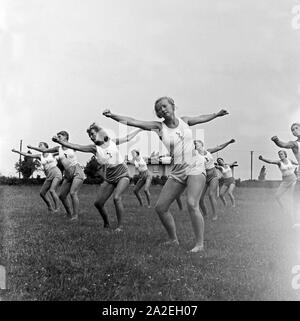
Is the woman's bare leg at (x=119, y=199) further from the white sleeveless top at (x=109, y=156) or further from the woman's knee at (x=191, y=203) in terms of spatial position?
the woman's knee at (x=191, y=203)

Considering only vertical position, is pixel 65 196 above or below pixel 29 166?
below

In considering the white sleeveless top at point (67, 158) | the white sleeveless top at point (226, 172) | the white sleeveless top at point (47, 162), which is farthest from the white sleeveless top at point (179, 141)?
the white sleeveless top at point (226, 172)

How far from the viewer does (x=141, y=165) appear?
523 inches

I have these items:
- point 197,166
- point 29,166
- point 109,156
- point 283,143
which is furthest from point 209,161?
point 197,166

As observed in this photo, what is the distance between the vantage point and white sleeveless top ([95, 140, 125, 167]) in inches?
314

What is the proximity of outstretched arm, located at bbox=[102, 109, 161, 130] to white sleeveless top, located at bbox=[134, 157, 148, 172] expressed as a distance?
279 inches

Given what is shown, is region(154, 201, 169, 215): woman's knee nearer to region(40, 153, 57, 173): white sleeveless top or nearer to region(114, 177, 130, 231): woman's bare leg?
region(114, 177, 130, 231): woman's bare leg

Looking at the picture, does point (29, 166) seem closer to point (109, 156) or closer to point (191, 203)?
point (109, 156)

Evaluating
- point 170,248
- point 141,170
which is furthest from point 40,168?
point 170,248

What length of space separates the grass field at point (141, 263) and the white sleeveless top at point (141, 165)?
16.2 ft

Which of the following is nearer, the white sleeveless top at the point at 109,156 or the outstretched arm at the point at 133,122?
the outstretched arm at the point at 133,122

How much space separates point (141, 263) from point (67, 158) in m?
5.03

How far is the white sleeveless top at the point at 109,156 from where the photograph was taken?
796 cm
